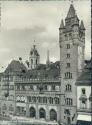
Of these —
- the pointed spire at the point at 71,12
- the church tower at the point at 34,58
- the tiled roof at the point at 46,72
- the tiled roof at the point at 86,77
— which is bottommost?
the tiled roof at the point at 86,77

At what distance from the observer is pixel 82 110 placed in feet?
190

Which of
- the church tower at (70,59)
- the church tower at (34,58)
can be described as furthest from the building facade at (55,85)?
the church tower at (34,58)

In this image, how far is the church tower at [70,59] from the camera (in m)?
62.1

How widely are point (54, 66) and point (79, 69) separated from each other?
38.3 feet

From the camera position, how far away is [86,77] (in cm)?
5841

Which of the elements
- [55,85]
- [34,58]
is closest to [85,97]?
[55,85]

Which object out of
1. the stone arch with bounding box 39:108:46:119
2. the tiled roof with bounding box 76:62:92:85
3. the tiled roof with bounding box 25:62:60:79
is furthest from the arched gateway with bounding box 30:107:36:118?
the tiled roof with bounding box 76:62:92:85

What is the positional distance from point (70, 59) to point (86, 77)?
679 centimetres

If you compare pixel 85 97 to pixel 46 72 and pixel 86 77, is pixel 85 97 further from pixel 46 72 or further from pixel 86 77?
pixel 46 72

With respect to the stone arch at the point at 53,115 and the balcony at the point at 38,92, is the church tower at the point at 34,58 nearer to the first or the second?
the balcony at the point at 38,92

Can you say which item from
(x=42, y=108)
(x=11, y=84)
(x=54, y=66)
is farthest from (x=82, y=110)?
(x=11, y=84)

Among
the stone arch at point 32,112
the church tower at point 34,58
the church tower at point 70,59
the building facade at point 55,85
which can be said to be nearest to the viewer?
the church tower at point 70,59

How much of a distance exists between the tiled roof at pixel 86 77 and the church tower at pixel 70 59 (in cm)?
177

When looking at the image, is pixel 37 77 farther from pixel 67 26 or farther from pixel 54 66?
pixel 67 26
